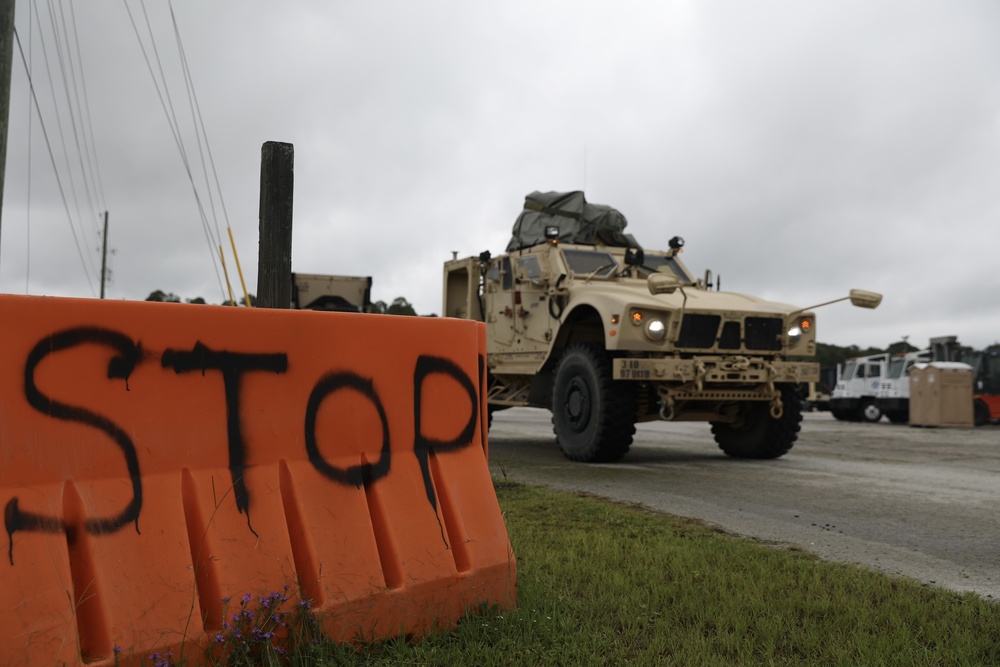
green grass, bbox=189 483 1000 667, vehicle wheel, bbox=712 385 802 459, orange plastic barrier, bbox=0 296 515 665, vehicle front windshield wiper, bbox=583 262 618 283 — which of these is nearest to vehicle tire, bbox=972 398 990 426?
vehicle wheel, bbox=712 385 802 459

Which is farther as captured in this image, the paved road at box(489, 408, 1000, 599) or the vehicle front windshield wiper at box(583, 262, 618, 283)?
the vehicle front windshield wiper at box(583, 262, 618, 283)

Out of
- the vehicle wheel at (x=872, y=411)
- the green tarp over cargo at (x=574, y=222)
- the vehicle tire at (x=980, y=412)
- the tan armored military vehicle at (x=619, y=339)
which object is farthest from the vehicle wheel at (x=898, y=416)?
the green tarp over cargo at (x=574, y=222)

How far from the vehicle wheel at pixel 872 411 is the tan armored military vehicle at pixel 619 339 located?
47.6 feet

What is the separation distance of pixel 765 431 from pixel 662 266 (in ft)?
7.56

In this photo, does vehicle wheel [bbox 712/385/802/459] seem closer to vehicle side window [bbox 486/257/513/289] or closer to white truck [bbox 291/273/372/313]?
vehicle side window [bbox 486/257/513/289]

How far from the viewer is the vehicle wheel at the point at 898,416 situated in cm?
2278

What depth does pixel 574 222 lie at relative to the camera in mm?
10719

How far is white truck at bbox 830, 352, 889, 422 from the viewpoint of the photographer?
2325 cm

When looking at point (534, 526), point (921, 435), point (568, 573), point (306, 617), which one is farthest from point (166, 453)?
point (921, 435)

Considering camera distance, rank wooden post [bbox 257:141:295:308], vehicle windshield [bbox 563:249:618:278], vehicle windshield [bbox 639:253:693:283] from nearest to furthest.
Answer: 1. wooden post [bbox 257:141:295:308]
2. vehicle windshield [bbox 563:249:618:278]
3. vehicle windshield [bbox 639:253:693:283]

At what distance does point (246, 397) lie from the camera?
2.64 metres

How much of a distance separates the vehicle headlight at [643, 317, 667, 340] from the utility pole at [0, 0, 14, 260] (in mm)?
5413

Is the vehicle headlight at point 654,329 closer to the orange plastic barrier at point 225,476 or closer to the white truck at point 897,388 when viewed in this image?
the orange plastic barrier at point 225,476

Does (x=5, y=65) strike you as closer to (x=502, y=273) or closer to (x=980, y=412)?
(x=502, y=273)
